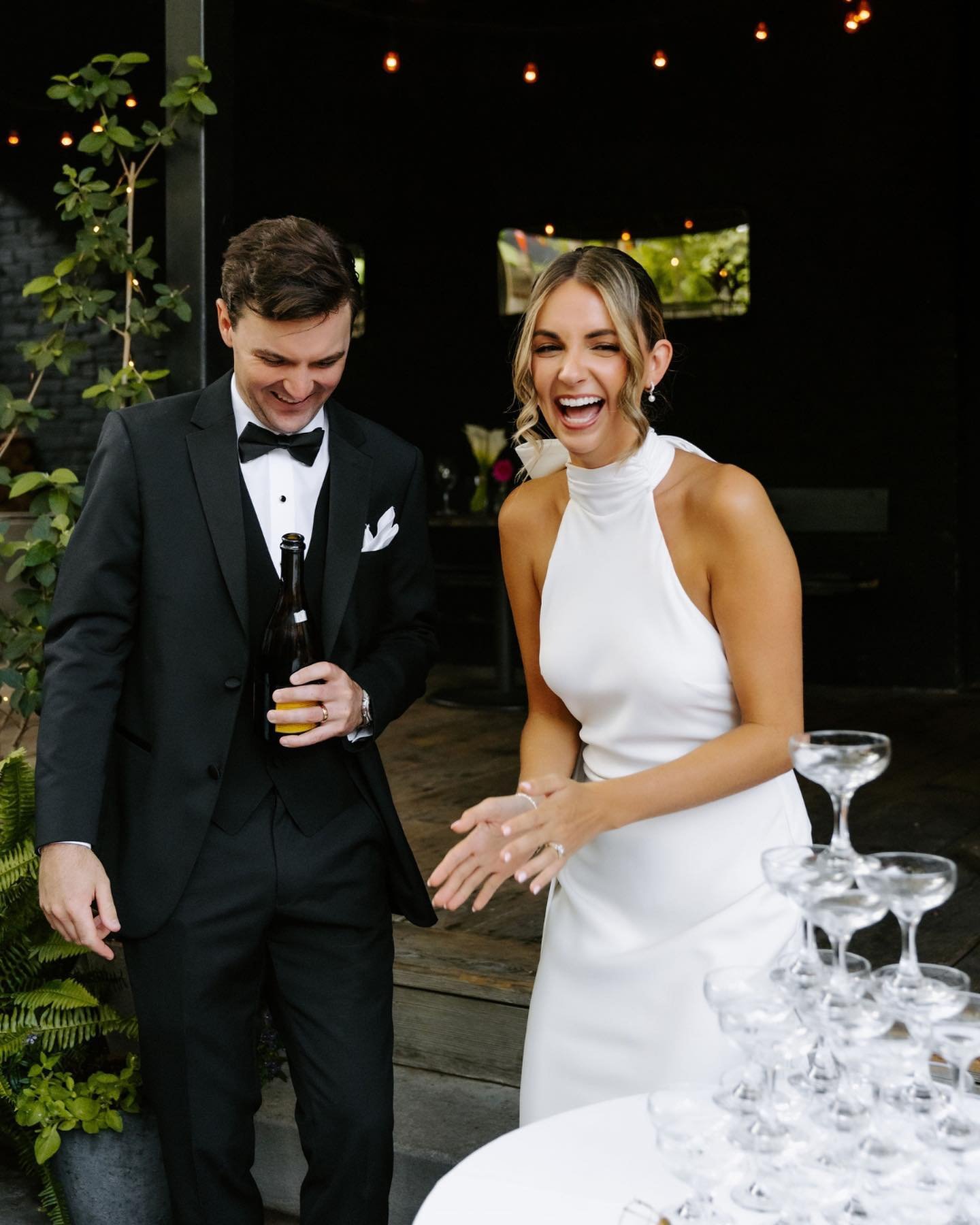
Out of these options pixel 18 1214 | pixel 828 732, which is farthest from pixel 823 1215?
pixel 18 1214

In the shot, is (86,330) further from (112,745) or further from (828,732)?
(828,732)

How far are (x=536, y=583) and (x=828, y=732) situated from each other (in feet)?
3.04

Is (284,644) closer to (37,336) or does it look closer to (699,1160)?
(699,1160)

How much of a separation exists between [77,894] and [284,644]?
469 mm

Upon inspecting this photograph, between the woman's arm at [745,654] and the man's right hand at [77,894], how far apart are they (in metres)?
0.78

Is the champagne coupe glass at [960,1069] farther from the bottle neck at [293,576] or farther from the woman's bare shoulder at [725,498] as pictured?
the bottle neck at [293,576]

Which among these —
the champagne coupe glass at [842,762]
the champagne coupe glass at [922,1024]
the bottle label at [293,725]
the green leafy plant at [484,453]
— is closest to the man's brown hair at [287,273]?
the bottle label at [293,725]

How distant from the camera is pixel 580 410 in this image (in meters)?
1.99

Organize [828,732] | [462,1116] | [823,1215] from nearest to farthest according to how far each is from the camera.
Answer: [823,1215]
[828,732]
[462,1116]

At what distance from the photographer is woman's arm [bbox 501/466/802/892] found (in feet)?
6.22

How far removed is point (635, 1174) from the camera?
146 centimetres

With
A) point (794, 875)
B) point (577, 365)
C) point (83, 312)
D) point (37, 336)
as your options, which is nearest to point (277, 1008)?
→ point (577, 365)

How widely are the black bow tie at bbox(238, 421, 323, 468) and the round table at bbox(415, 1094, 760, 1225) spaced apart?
1.06m

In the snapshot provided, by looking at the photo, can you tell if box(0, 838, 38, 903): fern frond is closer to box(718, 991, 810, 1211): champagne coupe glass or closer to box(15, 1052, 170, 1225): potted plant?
box(15, 1052, 170, 1225): potted plant
